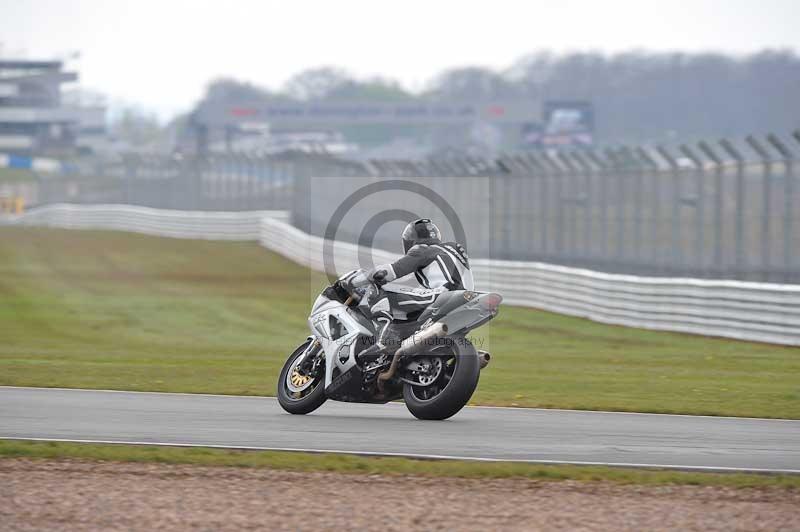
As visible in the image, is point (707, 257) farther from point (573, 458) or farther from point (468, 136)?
point (468, 136)

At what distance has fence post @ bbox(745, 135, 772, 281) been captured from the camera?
71.7 ft

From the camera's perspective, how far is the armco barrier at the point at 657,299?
65.2 feet

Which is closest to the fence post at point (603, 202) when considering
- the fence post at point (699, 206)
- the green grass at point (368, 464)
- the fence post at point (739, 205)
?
the fence post at point (699, 206)

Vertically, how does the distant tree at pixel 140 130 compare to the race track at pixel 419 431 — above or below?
above

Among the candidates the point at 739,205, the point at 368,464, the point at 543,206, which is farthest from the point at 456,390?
the point at 543,206

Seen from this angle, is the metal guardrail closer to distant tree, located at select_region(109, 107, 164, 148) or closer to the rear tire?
the rear tire

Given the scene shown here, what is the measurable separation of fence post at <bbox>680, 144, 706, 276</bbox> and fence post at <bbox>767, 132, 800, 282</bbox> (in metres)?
2.67

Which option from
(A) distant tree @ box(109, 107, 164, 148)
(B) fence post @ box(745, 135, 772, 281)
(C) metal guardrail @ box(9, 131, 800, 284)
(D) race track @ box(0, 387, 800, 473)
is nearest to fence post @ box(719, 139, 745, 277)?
(C) metal guardrail @ box(9, 131, 800, 284)

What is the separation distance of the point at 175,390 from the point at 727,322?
10111 millimetres

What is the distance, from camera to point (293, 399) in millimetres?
11438

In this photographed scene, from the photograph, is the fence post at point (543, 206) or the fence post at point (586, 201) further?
the fence post at point (543, 206)

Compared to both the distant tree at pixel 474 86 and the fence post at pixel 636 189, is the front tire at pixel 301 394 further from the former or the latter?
the distant tree at pixel 474 86

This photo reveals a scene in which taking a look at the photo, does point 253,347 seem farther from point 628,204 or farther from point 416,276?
point 416,276

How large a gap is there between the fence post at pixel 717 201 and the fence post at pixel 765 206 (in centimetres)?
133
